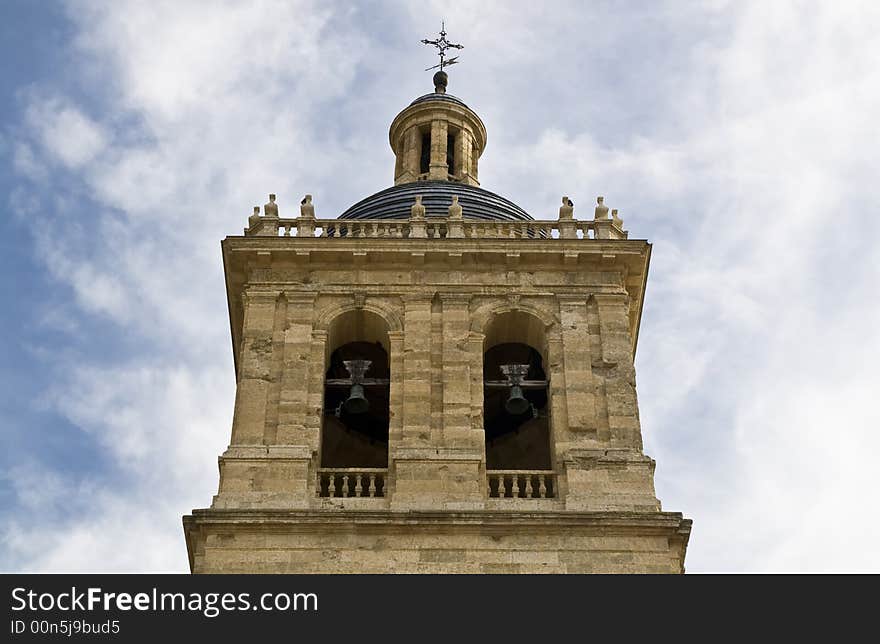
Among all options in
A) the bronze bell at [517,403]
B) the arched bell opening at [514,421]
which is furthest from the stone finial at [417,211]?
the bronze bell at [517,403]

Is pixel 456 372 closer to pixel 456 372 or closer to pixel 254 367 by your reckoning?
pixel 456 372

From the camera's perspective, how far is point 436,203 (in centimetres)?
3459

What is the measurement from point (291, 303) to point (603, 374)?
553 centimetres

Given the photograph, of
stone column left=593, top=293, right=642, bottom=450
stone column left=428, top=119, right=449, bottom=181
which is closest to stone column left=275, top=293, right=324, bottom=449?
stone column left=593, top=293, right=642, bottom=450

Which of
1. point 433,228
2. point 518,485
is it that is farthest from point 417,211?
point 518,485

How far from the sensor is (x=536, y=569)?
25625 mm

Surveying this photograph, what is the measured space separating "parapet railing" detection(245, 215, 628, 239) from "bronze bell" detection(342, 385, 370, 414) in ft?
11.5

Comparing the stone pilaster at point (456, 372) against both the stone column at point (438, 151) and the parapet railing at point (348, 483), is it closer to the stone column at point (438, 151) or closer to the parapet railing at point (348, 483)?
the parapet railing at point (348, 483)

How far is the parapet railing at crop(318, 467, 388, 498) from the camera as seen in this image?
88.5ft

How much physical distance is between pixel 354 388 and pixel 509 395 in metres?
2.73

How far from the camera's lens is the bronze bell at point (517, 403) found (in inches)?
1138

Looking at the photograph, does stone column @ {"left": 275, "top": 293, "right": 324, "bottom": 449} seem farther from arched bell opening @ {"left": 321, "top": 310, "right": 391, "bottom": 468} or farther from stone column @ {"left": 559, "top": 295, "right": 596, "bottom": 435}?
stone column @ {"left": 559, "top": 295, "right": 596, "bottom": 435}

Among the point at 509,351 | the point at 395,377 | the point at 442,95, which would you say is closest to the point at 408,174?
the point at 442,95
